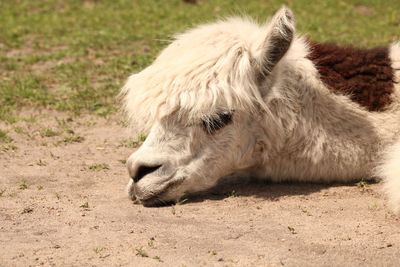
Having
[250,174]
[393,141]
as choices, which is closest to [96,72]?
[250,174]

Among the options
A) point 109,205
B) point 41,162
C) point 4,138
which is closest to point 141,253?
point 109,205

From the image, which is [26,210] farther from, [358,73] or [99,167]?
[358,73]

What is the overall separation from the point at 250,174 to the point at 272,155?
30 centimetres

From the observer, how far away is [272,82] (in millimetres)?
5484

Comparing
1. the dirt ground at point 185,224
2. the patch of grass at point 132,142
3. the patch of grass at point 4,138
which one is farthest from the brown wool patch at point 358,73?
the patch of grass at point 4,138

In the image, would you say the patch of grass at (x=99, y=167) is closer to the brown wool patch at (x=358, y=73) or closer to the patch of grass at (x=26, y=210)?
the patch of grass at (x=26, y=210)

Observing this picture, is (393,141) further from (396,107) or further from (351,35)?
(351,35)

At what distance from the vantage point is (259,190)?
18.6 ft

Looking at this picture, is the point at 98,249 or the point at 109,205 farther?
the point at 109,205

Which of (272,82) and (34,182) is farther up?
(272,82)

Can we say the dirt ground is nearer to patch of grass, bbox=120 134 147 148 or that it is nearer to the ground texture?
the ground texture

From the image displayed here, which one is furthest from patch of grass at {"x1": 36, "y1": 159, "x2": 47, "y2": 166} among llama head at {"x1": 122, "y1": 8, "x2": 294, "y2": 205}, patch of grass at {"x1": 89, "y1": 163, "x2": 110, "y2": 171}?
llama head at {"x1": 122, "y1": 8, "x2": 294, "y2": 205}

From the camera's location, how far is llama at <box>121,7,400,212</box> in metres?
5.27

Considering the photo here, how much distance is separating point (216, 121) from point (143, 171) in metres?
0.61
